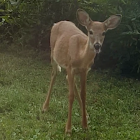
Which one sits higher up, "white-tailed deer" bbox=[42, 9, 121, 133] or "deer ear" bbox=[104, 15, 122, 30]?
"deer ear" bbox=[104, 15, 122, 30]

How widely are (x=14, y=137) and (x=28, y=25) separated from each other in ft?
19.0

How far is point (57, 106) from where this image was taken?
22.2ft

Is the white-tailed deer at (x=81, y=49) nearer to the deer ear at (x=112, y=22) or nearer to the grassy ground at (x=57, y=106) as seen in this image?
the deer ear at (x=112, y=22)

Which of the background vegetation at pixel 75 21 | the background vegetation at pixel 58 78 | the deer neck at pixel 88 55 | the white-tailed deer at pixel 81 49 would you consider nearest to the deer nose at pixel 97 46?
the white-tailed deer at pixel 81 49

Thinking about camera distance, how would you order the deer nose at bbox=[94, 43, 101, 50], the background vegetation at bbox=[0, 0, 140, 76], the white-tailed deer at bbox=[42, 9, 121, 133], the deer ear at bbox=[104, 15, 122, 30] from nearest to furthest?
the deer nose at bbox=[94, 43, 101, 50] → the white-tailed deer at bbox=[42, 9, 121, 133] → the deer ear at bbox=[104, 15, 122, 30] → the background vegetation at bbox=[0, 0, 140, 76]

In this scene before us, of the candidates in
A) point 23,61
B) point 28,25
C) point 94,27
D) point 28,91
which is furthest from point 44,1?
Result: point 94,27

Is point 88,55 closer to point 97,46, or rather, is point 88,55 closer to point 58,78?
point 97,46

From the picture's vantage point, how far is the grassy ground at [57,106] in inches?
217

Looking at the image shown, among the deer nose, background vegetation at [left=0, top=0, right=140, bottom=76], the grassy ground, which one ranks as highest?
the deer nose

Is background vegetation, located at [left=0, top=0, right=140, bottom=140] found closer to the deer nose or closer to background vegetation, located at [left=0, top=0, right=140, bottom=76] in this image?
background vegetation, located at [left=0, top=0, right=140, bottom=76]

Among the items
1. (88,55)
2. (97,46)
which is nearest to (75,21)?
(88,55)


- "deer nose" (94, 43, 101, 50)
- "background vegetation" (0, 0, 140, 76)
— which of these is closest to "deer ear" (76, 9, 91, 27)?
"deer nose" (94, 43, 101, 50)

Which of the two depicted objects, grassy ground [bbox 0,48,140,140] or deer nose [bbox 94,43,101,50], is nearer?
deer nose [bbox 94,43,101,50]

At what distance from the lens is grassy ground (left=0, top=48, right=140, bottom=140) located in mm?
5500
